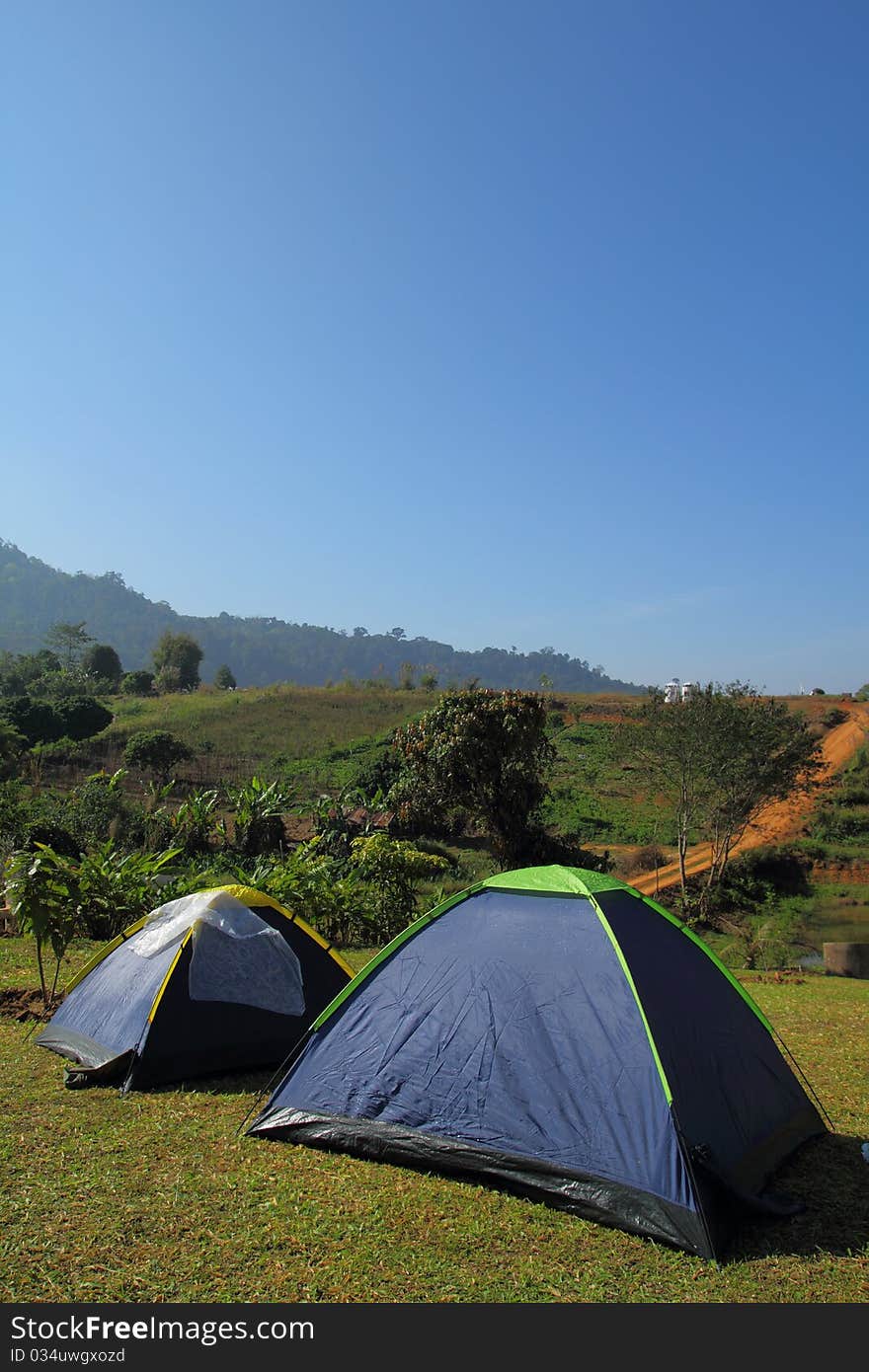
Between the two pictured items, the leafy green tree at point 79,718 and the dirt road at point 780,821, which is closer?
the dirt road at point 780,821

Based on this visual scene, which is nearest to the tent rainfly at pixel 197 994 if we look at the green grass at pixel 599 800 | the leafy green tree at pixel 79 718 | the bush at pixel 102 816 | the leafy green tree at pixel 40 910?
the leafy green tree at pixel 40 910

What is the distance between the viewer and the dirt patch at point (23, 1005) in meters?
9.14

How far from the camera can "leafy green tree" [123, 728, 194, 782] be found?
2991cm

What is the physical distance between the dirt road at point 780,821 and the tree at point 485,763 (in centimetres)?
381

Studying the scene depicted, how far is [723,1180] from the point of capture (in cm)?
478

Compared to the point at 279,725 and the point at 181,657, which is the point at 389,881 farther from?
the point at 181,657

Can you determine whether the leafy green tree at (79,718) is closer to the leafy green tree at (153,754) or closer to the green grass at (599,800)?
the leafy green tree at (153,754)

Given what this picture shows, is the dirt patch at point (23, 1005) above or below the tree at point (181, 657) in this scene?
below

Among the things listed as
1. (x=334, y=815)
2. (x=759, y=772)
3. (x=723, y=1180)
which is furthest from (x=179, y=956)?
(x=759, y=772)

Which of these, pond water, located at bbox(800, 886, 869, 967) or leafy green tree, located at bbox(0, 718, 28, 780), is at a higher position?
leafy green tree, located at bbox(0, 718, 28, 780)

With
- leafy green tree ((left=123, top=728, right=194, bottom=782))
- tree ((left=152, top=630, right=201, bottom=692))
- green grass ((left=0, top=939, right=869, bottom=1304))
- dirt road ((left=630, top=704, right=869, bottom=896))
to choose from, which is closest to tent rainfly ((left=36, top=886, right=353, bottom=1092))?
green grass ((left=0, top=939, right=869, bottom=1304))

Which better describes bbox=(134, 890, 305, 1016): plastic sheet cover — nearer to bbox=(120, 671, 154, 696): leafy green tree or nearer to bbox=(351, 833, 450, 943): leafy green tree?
bbox=(351, 833, 450, 943): leafy green tree

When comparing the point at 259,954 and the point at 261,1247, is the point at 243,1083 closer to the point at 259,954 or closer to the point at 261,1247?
the point at 259,954

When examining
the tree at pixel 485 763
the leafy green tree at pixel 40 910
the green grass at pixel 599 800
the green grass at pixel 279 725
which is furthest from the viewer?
the green grass at pixel 279 725
